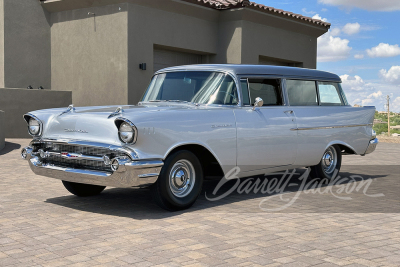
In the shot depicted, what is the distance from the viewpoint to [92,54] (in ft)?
46.9

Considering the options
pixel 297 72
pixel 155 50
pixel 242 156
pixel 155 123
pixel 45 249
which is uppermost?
pixel 155 50

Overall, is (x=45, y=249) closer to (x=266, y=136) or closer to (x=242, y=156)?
(x=242, y=156)

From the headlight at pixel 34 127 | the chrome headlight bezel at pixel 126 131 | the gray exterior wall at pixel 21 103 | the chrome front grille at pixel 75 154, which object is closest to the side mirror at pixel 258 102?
the chrome headlight bezel at pixel 126 131

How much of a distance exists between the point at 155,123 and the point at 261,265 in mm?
2138

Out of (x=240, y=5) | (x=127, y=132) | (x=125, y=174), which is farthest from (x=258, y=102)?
(x=240, y=5)

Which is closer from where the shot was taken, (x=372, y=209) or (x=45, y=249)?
(x=45, y=249)

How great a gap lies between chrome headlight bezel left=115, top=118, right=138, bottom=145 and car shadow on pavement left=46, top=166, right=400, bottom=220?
0.89 meters

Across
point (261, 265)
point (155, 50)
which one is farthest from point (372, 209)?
point (155, 50)

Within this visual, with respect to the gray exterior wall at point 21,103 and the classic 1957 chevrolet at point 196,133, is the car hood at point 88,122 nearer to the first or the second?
the classic 1957 chevrolet at point 196,133

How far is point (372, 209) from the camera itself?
5910 mm

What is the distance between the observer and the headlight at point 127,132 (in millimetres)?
5184

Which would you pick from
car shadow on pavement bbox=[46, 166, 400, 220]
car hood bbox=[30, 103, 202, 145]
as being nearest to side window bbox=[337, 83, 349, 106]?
car shadow on pavement bbox=[46, 166, 400, 220]

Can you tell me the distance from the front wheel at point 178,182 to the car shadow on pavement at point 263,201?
13 cm

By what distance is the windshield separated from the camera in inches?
253
